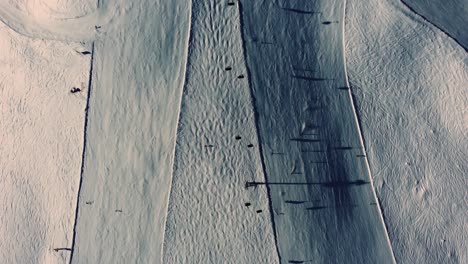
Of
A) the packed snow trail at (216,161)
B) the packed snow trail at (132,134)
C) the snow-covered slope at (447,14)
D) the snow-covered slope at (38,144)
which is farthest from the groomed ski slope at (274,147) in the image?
the snow-covered slope at (38,144)

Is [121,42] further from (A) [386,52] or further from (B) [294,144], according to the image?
(A) [386,52]

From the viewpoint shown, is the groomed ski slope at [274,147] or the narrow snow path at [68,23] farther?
the narrow snow path at [68,23]

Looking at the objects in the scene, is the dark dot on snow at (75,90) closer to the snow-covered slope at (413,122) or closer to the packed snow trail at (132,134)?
the packed snow trail at (132,134)

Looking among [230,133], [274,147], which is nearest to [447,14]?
[274,147]

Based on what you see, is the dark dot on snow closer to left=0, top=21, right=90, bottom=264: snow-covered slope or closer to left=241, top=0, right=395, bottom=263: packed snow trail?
left=0, top=21, right=90, bottom=264: snow-covered slope

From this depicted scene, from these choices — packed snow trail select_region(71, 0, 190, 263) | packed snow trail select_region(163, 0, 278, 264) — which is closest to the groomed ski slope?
packed snow trail select_region(163, 0, 278, 264)

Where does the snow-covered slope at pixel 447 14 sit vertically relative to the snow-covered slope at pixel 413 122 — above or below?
above

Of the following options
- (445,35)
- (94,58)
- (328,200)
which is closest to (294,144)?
(328,200)
